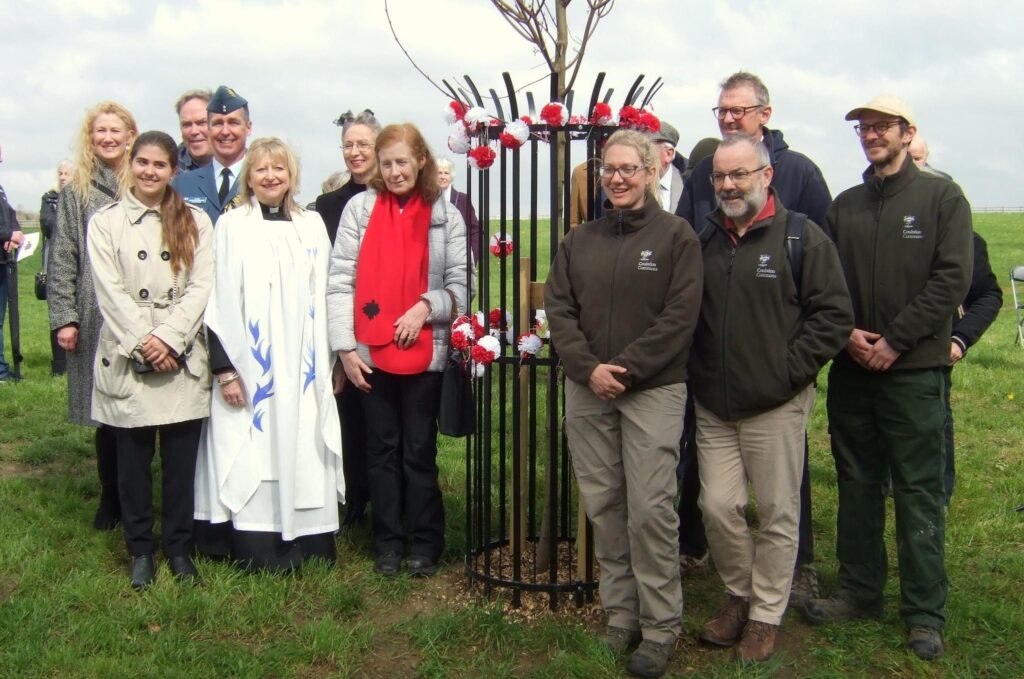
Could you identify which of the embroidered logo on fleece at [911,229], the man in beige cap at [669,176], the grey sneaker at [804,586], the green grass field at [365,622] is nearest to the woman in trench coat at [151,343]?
the green grass field at [365,622]

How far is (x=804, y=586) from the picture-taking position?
16.2ft

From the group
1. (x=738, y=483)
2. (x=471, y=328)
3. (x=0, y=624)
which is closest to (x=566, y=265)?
(x=471, y=328)

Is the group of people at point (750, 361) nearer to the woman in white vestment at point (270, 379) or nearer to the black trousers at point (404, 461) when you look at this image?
the black trousers at point (404, 461)

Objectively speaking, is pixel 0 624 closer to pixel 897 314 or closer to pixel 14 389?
pixel 897 314

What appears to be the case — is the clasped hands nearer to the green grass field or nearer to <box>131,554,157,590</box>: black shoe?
the green grass field

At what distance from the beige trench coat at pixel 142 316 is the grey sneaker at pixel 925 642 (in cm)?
353

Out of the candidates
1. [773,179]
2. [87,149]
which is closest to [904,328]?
[773,179]

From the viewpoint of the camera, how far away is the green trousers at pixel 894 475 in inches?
170

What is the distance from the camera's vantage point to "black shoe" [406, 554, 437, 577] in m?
5.24

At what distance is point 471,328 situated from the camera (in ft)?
15.8

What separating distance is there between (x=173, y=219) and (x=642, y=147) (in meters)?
2.42

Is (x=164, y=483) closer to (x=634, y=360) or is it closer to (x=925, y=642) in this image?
(x=634, y=360)

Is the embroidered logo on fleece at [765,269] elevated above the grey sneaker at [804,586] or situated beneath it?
elevated above

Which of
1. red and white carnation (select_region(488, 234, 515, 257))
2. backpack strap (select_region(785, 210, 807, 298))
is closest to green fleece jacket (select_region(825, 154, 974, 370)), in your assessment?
backpack strap (select_region(785, 210, 807, 298))
